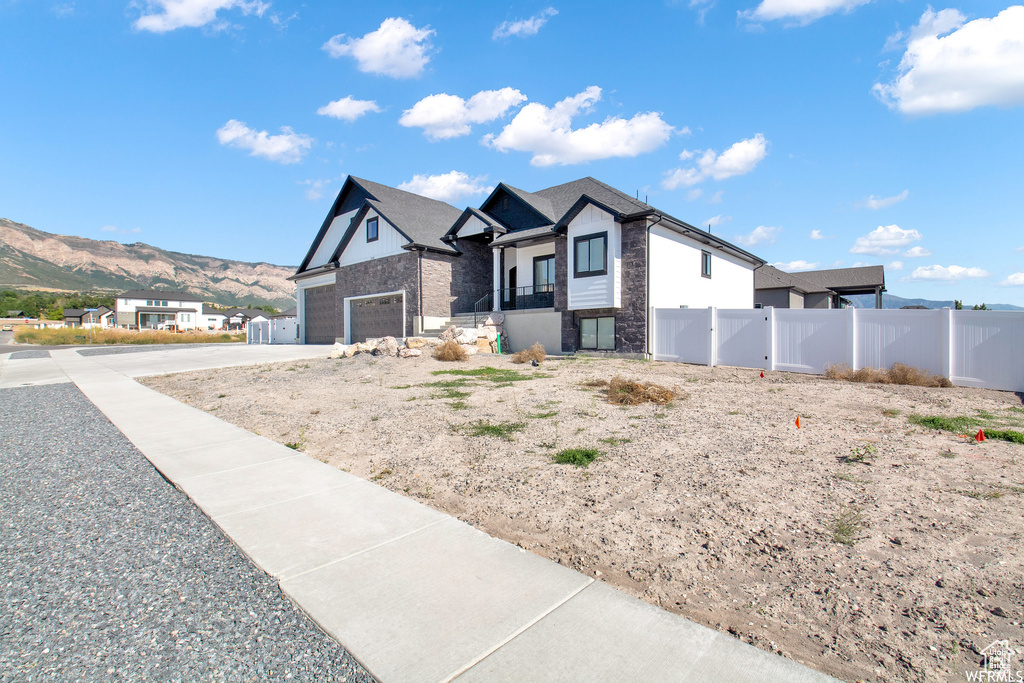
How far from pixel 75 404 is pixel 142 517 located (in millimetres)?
8052

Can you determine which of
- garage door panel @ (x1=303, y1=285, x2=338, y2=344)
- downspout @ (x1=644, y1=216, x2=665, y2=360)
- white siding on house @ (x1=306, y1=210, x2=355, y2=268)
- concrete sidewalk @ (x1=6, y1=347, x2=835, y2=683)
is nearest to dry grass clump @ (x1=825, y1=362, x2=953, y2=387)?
downspout @ (x1=644, y1=216, x2=665, y2=360)

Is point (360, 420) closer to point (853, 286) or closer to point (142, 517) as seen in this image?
point (142, 517)

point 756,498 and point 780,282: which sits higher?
point 780,282

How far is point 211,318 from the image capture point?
10044 cm

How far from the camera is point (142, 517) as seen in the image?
3.88m

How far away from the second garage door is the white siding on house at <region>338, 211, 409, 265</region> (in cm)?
236

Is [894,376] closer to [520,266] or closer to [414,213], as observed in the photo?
[520,266]

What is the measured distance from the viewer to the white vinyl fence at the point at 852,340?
1055 cm

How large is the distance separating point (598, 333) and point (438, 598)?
1622cm

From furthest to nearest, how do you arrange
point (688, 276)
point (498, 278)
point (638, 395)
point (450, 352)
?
point (498, 278), point (688, 276), point (450, 352), point (638, 395)

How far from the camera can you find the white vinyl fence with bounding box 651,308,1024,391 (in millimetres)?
10547

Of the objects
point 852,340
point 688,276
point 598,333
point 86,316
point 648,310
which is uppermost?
point 86,316

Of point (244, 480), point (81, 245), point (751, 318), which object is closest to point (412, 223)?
point (751, 318)

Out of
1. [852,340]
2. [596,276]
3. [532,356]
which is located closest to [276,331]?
[532,356]
